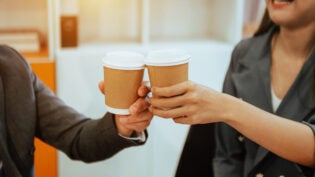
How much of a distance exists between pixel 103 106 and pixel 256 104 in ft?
3.07

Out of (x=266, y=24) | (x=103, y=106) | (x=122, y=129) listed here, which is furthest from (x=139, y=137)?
(x=103, y=106)

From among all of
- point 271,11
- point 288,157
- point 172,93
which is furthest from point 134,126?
point 271,11

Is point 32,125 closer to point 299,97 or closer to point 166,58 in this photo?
point 166,58

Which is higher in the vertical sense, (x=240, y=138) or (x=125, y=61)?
(x=125, y=61)

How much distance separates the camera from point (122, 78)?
1.00 metres

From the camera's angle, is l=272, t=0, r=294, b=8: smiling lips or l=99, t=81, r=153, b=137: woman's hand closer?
l=99, t=81, r=153, b=137: woman's hand

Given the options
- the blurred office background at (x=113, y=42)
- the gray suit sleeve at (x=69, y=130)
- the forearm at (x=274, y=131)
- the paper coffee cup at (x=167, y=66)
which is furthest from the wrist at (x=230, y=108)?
the blurred office background at (x=113, y=42)

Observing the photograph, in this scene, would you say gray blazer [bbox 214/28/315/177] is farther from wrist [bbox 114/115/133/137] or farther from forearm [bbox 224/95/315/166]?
wrist [bbox 114/115/133/137]

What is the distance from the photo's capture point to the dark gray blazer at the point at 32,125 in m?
1.30

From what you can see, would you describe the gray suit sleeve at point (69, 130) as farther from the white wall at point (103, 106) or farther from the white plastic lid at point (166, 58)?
the white wall at point (103, 106)

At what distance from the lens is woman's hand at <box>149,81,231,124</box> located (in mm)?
982

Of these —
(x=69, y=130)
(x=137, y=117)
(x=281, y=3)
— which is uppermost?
(x=281, y=3)

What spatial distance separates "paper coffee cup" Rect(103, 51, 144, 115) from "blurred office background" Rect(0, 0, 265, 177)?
39.6 inches

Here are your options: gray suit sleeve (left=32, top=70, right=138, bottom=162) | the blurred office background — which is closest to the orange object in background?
the blurred office background
